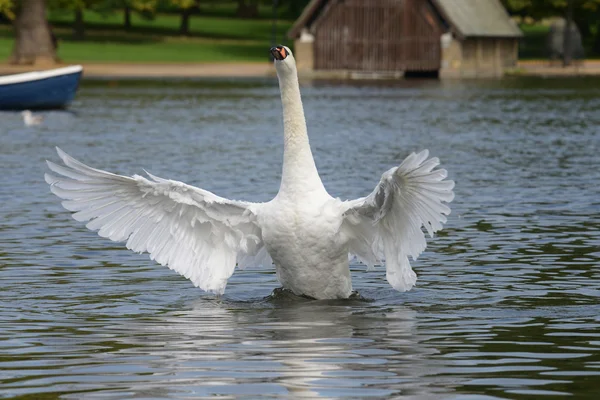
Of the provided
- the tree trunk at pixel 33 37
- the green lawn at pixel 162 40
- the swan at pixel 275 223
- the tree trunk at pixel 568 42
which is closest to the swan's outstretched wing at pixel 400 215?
the swan at pixel 275 223

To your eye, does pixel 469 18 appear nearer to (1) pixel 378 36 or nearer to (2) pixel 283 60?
(1) pixel 378 36

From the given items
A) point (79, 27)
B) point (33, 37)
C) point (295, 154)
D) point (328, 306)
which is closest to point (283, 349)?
point (328, 306)

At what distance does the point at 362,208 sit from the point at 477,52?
67.5m

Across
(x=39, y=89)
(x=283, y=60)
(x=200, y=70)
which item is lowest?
(x=200, y=70)

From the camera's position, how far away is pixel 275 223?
1150cm

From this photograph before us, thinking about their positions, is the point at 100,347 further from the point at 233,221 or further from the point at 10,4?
the point at 10,4

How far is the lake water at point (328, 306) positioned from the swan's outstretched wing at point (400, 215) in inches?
20.4

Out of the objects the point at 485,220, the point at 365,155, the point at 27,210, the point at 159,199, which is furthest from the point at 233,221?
the point at 365,155

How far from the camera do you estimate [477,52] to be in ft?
254

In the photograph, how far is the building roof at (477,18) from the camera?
246 ft

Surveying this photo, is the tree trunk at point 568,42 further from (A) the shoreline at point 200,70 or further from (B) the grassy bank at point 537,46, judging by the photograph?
(B) the grassy bank at point 537,46

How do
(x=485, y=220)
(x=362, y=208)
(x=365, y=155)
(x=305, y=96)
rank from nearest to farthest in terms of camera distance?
(x=362, y=208), (x=485, y=220), (x=365, y=155), (x=305, y=96)

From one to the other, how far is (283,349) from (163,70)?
6575cm

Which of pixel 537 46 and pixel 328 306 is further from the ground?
pixel 328 306
